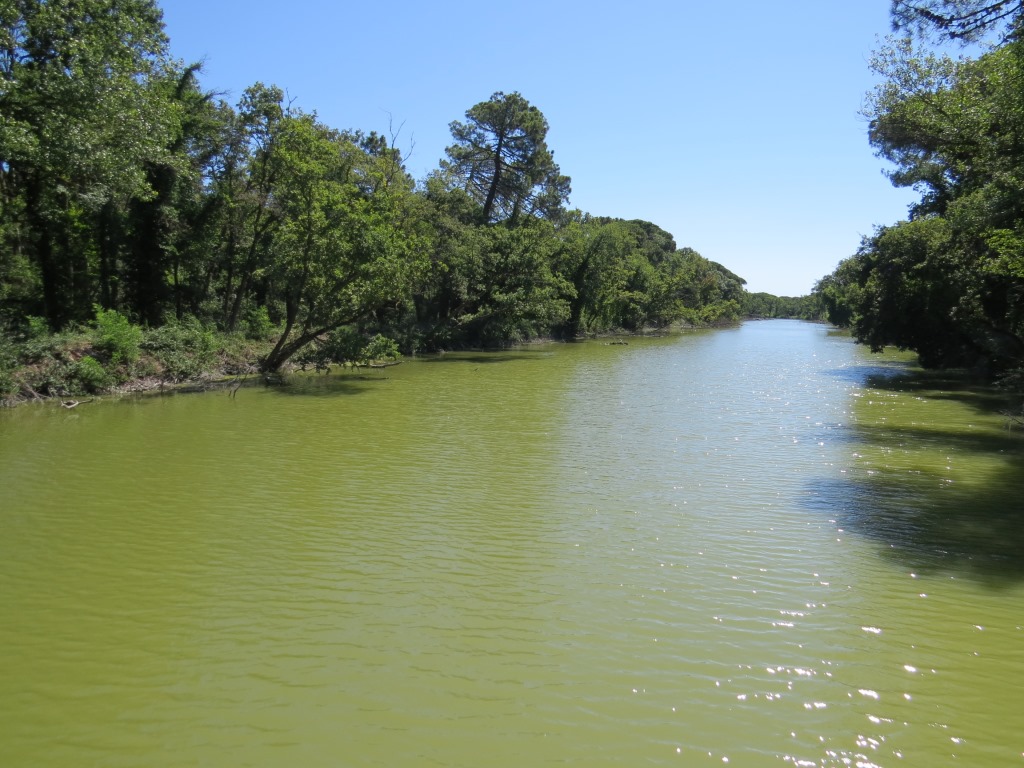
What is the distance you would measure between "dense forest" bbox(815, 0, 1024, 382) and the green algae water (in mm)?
6644

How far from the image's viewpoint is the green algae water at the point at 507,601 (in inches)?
190

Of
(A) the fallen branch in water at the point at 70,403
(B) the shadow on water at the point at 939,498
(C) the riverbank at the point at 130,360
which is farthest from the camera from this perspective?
(C) the riverbank at the point at 130,360

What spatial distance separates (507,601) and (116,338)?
62.9 feet

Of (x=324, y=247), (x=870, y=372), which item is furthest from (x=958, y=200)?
(x=324, y=247)

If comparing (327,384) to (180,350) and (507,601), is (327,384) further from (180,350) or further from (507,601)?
(507,601)

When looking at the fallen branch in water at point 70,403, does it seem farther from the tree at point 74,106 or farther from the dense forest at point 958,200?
the dense forest at point 958,200

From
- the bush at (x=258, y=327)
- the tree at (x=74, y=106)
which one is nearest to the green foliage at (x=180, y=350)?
the tree at (x=74, y=106)

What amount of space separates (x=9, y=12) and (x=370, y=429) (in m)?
14.4

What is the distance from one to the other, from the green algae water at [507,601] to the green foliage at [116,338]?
238 inches

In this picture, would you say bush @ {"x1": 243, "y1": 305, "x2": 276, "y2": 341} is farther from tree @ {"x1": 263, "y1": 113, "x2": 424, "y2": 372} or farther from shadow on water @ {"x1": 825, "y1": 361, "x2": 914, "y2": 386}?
shadow on water @ {"x1": 825, "y1": 361, "x2": 914, "y2": 386}

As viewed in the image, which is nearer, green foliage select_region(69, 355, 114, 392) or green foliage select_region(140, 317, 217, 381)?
green foliage select_region(69, 355, 114, 392)

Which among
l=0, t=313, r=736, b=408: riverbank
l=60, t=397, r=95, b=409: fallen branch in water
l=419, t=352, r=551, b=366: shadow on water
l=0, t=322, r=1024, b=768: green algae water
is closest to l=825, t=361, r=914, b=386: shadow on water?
l=0, t=322, r=1024, b=768: green algae water

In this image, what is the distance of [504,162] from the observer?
51.8 metres

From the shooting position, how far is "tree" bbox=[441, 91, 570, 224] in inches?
1946
